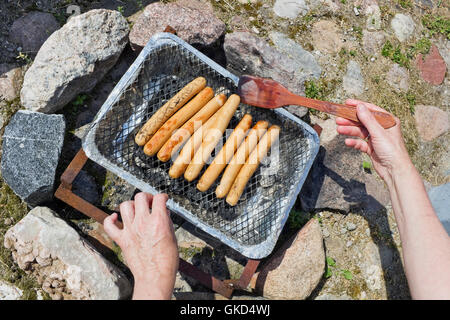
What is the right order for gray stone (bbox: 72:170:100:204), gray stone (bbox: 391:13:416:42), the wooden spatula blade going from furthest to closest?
gray stone (bbox: 391:13:416:42) < gray stone (bbox: 72:170:100:204) < the wooden spatula blade

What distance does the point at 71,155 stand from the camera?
178 inches

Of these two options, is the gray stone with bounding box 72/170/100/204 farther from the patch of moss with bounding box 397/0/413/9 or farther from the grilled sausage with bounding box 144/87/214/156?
the patch of moss with bounding box 397/0/413/9

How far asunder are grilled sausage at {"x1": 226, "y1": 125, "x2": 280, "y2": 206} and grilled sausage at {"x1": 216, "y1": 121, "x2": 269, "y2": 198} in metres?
0.04

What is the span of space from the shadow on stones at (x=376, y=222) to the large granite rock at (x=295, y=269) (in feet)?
1.15

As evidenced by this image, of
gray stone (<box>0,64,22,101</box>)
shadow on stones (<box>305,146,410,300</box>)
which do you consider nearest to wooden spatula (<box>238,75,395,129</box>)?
shadow on stones (<box>305,146,410,300</box>)

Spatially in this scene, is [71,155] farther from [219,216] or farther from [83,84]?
[219,216]

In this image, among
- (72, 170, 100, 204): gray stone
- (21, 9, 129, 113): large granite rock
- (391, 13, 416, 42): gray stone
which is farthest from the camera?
(391, 13, 416, 42): gray stone

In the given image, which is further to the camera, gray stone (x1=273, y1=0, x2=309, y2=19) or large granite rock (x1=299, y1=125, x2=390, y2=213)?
gray stone (x1=273, y1=0, x2=309, y2=19)

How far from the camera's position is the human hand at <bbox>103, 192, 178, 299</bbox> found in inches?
121

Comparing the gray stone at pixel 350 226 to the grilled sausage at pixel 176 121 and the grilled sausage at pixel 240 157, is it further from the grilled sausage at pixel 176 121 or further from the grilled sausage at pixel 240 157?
the grilled sausage at pixel 176 121

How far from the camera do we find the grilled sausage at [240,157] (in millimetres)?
4023

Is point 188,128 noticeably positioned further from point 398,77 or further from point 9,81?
point 398,77

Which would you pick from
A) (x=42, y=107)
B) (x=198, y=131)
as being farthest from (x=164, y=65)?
(x=42, y=107)

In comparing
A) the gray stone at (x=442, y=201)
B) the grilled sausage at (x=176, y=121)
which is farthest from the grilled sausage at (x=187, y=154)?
the gray stone at (x=442, y=201)
